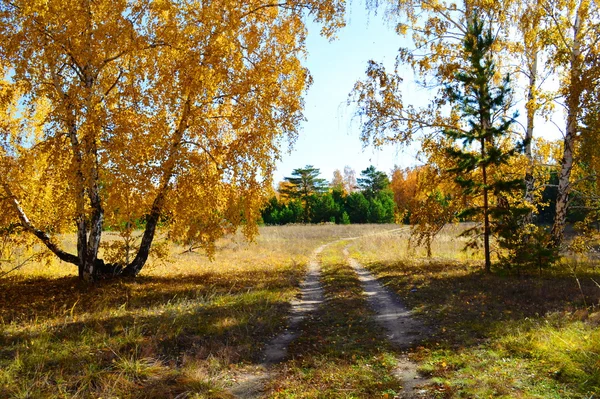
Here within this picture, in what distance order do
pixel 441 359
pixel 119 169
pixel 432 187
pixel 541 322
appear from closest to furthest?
pixel 441 359
pixel 541 322
pixel 119 169
pixel 432 187

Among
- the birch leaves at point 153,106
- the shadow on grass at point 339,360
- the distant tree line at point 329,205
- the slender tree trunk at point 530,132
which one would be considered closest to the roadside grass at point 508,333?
the shadow on grass at point 339,360

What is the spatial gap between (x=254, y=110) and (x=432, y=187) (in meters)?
7.18

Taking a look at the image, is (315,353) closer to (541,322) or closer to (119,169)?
(541,322)

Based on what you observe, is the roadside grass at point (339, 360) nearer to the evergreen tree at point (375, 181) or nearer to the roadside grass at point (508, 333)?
the roadside grass at point (508, 333)

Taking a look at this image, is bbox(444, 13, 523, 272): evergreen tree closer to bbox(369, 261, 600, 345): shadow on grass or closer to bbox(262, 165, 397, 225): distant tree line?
bbox(369, 261, 600, 345): shadow on grass

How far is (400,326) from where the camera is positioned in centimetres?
832

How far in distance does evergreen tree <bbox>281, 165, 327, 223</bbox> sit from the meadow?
52883 millimetres

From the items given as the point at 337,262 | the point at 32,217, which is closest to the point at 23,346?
the point at 32,217

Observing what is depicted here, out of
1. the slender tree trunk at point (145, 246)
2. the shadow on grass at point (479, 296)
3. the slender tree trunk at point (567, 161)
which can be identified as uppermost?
the slender tree trunk at point (567, 161)

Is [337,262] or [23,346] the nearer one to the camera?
[23,346]

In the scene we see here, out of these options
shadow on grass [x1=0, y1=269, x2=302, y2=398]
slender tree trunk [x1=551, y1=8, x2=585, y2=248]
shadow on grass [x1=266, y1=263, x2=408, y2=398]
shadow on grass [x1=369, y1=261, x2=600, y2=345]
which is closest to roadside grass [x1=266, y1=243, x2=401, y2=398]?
shadow on grass [x1=266, y1=263, x2=408, y2=398]

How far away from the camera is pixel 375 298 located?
37.0ft

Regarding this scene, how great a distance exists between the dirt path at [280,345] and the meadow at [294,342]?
15 centimetres

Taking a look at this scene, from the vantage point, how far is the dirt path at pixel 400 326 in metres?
5.44
